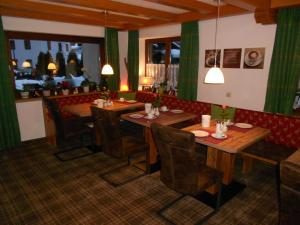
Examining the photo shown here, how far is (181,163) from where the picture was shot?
219 centimetres

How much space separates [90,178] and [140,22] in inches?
150

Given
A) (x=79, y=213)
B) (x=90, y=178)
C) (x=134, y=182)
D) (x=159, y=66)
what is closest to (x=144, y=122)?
(x=134, y=182)

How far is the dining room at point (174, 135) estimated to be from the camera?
99.8 inches

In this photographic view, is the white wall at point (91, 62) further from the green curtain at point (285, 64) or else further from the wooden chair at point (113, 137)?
the green curtain at point (285, 64)

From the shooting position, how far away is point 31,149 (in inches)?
178

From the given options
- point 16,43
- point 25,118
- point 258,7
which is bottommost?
point 25,118

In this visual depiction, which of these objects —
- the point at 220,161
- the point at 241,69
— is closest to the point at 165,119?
the point at 220,161

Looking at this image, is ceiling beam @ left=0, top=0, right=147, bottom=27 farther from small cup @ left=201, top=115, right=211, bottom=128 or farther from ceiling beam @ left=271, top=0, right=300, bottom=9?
small cup @ left=201, top=115, right=211, bottom=128

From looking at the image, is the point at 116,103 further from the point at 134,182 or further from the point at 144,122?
the point at 134,182

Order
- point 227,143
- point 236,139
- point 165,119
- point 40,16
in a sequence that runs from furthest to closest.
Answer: point 40,16 → point 165,119 → point 236,139 → point 227,143

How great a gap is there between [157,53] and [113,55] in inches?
49.1

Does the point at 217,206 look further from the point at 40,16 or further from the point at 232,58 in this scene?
the point at 40,16

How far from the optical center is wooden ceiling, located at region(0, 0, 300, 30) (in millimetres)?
3264

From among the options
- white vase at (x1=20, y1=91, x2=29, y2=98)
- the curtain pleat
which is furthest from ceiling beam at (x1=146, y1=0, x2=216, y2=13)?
white vase at (x1=20, y1=91, x2=29, y2=98)
